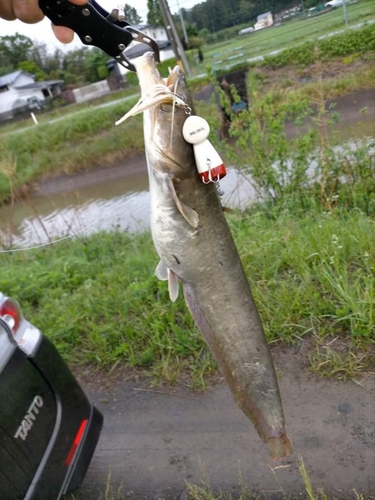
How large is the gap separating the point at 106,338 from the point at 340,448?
2.20 metres

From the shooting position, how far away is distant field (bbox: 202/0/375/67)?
13.8 metres

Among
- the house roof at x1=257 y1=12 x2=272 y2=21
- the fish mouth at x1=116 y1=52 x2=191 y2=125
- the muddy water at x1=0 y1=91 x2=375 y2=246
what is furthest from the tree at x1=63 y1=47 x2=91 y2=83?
the fish mouth at x1=116 y1=52 x2=191 y2=125

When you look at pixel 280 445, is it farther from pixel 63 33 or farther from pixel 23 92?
pixel 23 92

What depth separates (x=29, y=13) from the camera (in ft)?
6.56

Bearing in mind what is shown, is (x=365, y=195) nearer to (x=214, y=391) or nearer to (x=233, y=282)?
(x=214, y=391)

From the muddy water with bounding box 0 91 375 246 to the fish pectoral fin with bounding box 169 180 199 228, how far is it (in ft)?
11.8

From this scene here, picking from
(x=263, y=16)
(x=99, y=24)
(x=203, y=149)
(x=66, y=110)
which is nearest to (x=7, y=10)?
(x=99, y=24)

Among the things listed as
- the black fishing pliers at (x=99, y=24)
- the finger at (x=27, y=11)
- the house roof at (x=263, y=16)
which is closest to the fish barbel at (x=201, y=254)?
the black fishing pliers at (x=99, y=24)

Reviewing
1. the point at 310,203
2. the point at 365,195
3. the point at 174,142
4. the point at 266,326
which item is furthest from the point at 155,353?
the point at 365,195

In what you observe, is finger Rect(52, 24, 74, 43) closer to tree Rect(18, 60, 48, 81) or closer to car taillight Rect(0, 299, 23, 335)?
car taillight Rect(0, 299, 23, 335)

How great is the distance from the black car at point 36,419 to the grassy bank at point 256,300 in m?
1.00

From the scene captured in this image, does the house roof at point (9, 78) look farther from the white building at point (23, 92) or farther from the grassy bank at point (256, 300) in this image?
the grassy bank at point (256, 300)

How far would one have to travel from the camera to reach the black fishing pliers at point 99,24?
1911 mm

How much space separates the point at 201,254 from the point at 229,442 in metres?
1.70
